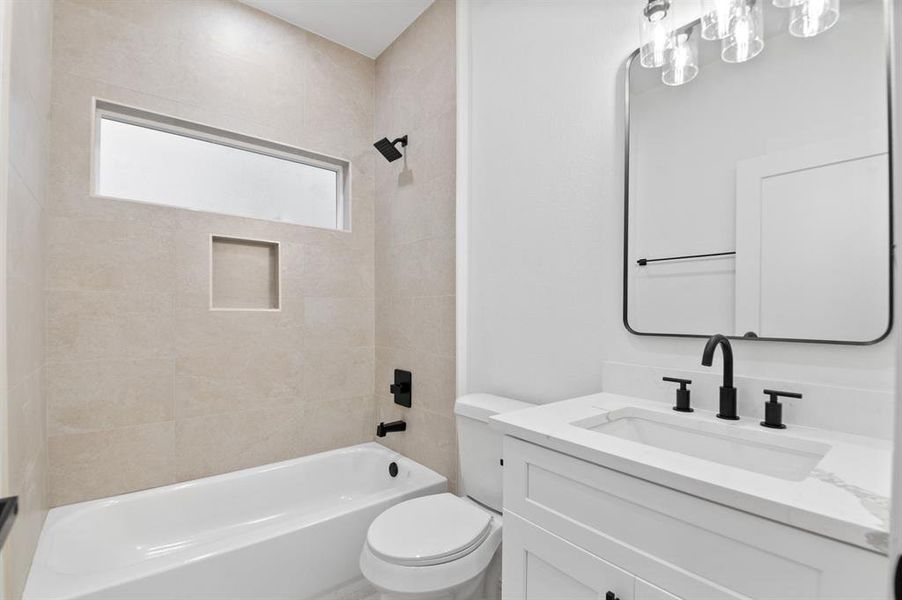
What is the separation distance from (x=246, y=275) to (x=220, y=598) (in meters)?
1.35

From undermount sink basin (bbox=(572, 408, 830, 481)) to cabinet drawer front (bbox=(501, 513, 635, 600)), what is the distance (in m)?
0.28

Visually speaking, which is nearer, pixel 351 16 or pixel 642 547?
pixel 642 547

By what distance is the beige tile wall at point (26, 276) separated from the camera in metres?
1.06

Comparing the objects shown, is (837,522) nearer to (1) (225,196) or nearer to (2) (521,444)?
(2) (521,444)

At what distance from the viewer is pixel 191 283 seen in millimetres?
1967

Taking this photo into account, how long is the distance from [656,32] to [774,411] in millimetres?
1061

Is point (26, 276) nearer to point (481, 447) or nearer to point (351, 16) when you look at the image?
point (481, 447)

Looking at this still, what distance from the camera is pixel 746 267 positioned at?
43.6 inches

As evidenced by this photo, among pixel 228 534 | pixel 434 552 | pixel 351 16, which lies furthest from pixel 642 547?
pixel 351 16

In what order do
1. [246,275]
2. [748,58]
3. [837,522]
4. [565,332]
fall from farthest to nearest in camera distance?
[246,275] < [565,332] < [748,58] < [837,522]

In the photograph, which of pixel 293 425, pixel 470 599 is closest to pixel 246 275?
pixel 293 425

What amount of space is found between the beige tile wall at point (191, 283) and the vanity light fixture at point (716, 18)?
5.99ft

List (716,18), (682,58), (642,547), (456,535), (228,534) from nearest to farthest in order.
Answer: (642,547) < (716,18) < (682,58) < (456,535) < (228,534)

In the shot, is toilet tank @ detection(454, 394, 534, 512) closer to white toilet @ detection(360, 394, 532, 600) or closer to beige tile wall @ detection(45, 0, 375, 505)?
white toilet @ detection(360, 394, 532, 600)
